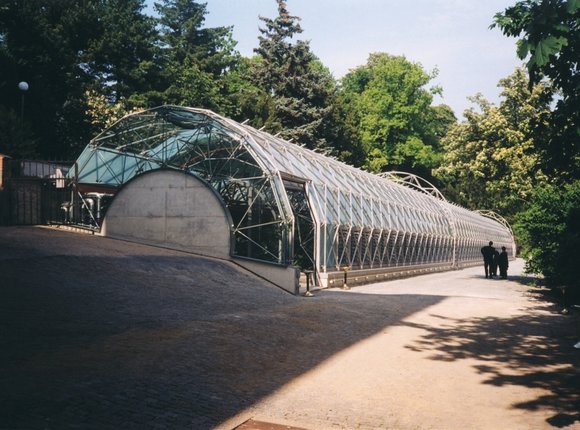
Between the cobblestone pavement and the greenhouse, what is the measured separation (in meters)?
4.72

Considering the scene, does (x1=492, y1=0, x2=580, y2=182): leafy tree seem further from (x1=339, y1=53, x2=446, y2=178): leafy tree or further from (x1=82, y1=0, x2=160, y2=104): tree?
(x1=339, y1=53, x2=446, y2=178): leafy tree

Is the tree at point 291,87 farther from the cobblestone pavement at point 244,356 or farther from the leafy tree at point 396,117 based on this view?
the cobblestone pavement at point 244,356

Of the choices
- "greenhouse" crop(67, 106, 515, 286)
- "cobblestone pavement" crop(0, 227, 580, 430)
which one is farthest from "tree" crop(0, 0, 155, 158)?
"cobblestone pavement" crop(0, 227, 580, 430)

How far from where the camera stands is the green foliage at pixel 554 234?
20.2 metres

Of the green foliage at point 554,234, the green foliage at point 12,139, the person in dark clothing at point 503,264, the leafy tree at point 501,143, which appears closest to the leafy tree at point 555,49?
the green foliage at point 554,234

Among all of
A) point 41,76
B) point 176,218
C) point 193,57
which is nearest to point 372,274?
point 176,218

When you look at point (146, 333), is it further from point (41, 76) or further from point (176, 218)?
point (41, 76)

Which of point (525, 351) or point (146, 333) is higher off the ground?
point (146, 333)

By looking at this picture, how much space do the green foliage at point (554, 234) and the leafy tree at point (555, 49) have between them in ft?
19.7

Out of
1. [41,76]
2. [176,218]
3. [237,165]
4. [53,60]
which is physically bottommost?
[176,218]

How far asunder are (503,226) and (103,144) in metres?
68.0

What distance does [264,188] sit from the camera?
24812 millimetres

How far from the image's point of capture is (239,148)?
26.0 m

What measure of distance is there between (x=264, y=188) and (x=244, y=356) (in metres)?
14.7
